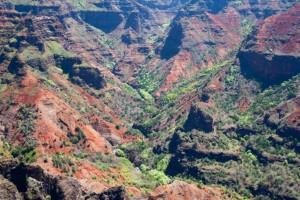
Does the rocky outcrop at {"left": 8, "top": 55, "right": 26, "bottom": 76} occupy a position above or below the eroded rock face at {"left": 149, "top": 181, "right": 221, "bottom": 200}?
below

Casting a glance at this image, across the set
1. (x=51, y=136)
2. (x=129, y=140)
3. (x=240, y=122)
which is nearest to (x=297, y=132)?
(x=240, y=122)

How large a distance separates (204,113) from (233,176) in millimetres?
28254

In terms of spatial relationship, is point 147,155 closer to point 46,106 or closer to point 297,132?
point 46,106

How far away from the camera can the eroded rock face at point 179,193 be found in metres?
116

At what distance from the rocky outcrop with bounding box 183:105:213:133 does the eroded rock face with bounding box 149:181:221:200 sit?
41713mm

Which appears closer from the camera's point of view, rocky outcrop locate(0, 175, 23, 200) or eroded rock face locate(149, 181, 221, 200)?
rocky outcrop locate(0, 175, 23, 200)

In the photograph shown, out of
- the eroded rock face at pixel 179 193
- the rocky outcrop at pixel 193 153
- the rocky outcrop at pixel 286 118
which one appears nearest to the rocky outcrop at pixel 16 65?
the rocky outcrop at pixel 193 153

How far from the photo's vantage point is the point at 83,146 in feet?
534

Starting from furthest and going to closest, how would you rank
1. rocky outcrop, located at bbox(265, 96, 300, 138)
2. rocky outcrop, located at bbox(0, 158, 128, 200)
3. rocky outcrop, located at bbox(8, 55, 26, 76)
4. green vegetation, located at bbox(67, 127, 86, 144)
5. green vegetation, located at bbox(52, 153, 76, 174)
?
rocky outcrop, located at bbox(8, 55, 26, 76), green vegetation, located at bbox(67, 127, 86, 144), rocky outcrop, located at bbox(265, 96, 300, 138), green vegetation, located at bbox(52, 153, 76, 174), rocky outcrop, located at bbox(0, 158, 128, 200)

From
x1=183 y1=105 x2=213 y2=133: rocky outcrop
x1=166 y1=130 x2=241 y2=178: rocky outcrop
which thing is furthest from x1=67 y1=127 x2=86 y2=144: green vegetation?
x1=183 y1=105 x2=213 y2=133: rocky outcrop

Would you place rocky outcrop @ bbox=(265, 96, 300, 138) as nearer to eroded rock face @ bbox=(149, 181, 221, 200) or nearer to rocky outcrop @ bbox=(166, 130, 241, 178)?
rocky outcrop @ bbox=(166, 130, 241, 178)

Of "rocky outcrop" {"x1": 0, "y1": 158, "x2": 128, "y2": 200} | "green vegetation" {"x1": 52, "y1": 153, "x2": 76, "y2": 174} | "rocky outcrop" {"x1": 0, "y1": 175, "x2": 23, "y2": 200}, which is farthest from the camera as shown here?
"green vegetation" {"x1": 52, "y1": 153, "x2": 76, "y2": 174}

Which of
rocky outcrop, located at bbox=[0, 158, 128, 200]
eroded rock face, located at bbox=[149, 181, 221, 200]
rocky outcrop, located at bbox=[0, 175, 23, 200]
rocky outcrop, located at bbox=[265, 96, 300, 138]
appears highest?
rocky outcrop, located at bbox=[0, 175, 23, 200]

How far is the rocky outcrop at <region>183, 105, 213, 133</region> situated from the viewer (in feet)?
551
